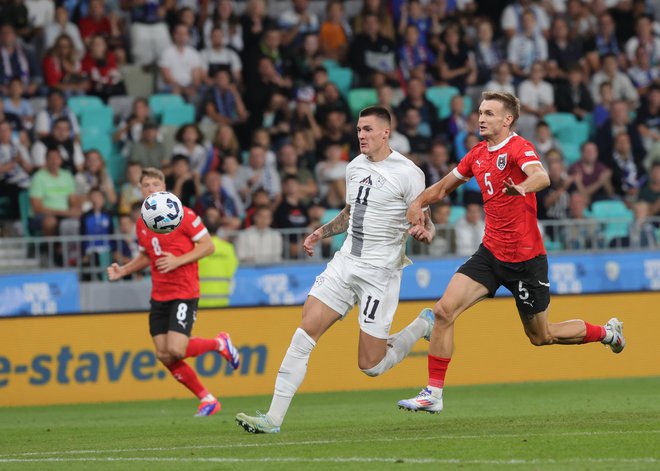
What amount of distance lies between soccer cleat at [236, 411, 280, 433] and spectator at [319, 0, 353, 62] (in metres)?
13.8

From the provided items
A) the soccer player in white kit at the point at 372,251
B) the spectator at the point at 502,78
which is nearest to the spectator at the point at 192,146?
the spectator at the point at 502,78

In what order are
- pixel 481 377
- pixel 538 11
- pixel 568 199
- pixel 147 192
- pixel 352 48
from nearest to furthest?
1. pixel 147 192
2. pixel 481 377
3. pixel 568 199
4. pixel 352 48
5. pixel 538 11

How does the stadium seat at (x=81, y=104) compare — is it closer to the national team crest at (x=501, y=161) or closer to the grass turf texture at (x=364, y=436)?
the grass turf texture at (x=364, y=436)

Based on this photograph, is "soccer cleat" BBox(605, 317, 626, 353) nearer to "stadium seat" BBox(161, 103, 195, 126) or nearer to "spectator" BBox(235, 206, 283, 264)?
"spectator" BBox(235, 206, 283, 264)

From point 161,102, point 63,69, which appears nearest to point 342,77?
point 161,102

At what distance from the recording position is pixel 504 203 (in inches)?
402

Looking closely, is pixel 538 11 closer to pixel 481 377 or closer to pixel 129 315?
pixel 481 377

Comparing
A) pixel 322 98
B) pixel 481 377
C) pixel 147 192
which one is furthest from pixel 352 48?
pixel 147 192

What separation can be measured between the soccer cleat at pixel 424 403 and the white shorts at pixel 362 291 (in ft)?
1.97

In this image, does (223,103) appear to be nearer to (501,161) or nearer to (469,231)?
(469,231)

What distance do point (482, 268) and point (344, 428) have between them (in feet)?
5.73

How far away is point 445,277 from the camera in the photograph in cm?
1755

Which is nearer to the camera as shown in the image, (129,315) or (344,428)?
(344,428)

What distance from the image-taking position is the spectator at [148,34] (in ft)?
70.2
